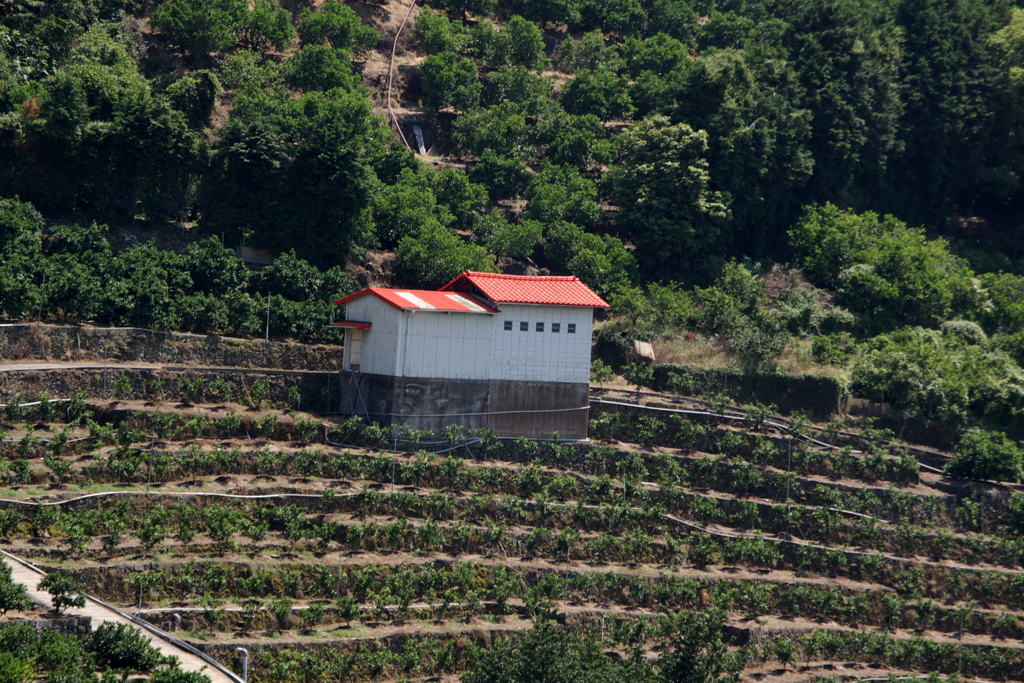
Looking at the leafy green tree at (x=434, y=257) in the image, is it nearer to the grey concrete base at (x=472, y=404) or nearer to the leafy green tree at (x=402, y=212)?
the leafy green tree at (x=402, y=212)

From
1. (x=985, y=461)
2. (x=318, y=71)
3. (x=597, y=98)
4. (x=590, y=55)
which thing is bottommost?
(x=985, y=461)

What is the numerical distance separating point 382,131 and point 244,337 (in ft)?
55.9

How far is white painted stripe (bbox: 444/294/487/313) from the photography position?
134 feet

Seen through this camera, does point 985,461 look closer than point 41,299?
No

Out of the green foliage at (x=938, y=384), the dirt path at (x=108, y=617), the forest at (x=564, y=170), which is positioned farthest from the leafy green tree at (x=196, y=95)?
the green foliage at (x=938, y=384)

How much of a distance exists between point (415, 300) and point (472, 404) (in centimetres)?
415

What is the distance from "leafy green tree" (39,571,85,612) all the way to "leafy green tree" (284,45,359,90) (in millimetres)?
38031

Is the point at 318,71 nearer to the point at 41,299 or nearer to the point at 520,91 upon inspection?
the point at 520,91

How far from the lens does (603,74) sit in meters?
66.6

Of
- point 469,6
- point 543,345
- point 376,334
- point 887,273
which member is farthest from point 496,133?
point 376,334

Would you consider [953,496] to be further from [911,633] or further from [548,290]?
[548,290]

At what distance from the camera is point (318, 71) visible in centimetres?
6000

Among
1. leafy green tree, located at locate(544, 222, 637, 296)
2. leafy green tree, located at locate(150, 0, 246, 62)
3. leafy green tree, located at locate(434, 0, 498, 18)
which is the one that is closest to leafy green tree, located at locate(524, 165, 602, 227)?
leafy green tree, located at locate(544, 222, 637, 296)

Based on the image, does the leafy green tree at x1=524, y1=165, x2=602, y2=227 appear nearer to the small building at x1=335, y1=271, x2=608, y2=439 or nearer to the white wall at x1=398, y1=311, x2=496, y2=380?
the small building at x1=335, y1=271, x2=608, y2=439
